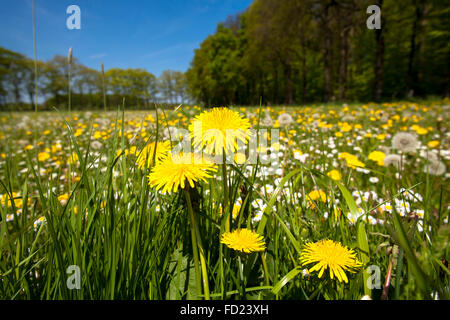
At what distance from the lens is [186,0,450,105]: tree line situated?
11.4 meters

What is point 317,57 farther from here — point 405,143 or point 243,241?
point 243,241

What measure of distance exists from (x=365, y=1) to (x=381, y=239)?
13.3 m

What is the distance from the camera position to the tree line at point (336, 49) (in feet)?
37.4

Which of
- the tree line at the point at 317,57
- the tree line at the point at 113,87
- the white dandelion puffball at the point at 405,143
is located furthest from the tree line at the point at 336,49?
the white dandelion puffball at the point at 405,143

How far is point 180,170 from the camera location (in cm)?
53

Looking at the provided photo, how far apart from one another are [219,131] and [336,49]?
2127cm

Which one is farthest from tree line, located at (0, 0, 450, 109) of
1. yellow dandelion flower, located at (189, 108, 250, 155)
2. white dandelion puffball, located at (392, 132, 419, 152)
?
yellow dandelion flower, located at (189, 108, 250, 155)

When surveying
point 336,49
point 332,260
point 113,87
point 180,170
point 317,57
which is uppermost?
point 317,57

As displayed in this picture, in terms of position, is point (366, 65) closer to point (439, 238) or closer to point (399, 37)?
point (399, 37)

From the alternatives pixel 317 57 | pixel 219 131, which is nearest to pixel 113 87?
pixel 219 131

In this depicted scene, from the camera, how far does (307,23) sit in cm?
1338

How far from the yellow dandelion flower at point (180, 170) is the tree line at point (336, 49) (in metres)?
4.69

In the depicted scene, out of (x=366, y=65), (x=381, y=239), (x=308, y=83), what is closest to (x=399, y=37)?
(x=366, y=65)
